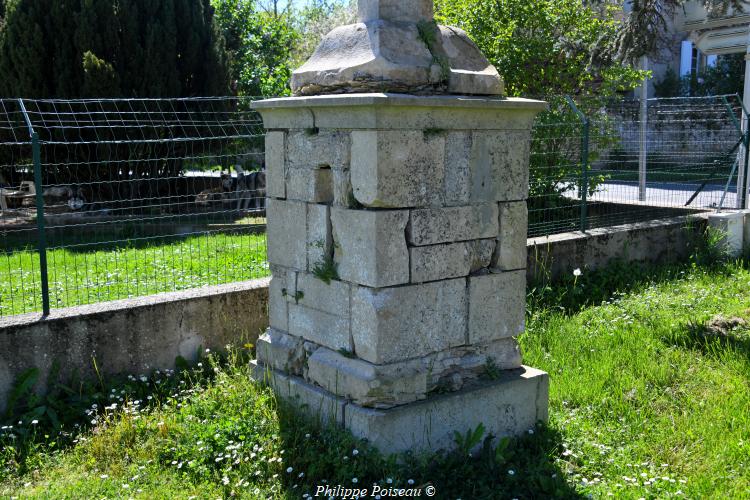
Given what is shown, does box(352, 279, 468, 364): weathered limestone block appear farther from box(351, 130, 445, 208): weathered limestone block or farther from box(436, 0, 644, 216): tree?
box(436, 0, 644, 216): tree

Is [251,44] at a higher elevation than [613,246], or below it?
higher

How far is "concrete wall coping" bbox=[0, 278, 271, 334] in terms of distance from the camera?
4621 mm

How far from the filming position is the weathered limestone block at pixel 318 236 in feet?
13.4

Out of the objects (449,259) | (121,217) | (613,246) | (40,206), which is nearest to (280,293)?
(449,259)

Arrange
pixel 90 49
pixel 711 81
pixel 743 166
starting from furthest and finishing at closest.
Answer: pixel 711 81
pixel 90 49
pixel 743 166

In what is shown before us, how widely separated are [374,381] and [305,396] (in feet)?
1.98

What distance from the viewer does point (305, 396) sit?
4250 mm

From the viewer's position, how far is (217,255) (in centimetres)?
827

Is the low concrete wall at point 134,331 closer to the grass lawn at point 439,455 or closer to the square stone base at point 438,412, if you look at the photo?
the grass lawn at point 439,455

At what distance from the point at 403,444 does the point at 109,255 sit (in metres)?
5.83

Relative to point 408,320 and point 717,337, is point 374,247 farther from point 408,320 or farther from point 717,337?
point 717,337

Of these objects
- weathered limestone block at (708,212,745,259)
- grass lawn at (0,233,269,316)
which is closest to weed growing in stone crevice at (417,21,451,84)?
grass lawn at (0,233,269,316)

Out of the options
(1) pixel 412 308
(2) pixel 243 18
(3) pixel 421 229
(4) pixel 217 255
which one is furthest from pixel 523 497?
(2) pixel 243 18

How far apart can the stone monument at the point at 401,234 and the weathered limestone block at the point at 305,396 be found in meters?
0.01
